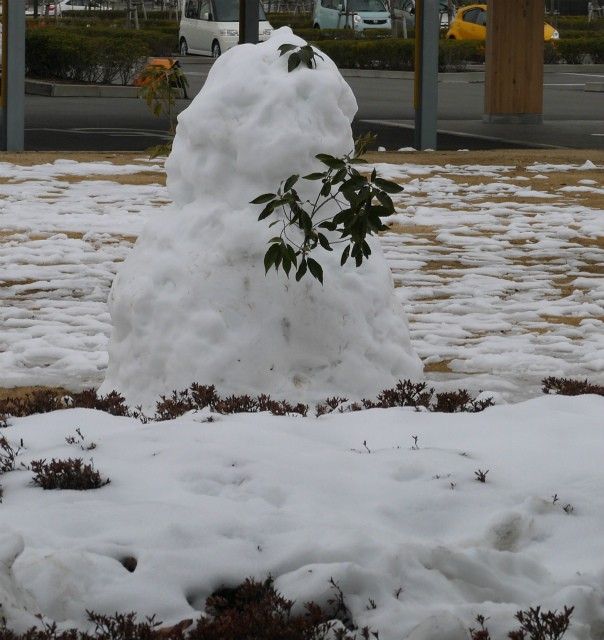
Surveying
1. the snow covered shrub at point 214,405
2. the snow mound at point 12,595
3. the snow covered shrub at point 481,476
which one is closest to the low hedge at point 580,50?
the snow covered shrub at point 214,405

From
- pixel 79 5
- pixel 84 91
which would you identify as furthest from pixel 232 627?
pixel 79 5

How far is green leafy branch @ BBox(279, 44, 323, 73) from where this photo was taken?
527 centimetres

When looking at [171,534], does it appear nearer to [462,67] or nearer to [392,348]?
[392,348]

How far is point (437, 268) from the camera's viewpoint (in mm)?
9492

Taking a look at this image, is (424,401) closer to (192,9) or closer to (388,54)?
(388,54)

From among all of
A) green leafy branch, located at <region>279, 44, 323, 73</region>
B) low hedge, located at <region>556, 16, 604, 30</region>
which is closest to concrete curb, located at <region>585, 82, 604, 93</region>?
low hedge, located at <region>556, 16, 604, 30</region>

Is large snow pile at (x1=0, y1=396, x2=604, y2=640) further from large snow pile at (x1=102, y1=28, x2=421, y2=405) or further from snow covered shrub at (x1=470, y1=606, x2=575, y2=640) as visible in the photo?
large snow pile at (x1=102, y1=28, x2=421, y2=405)

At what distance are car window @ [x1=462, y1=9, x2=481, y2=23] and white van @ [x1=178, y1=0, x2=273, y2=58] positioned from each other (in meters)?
9.01

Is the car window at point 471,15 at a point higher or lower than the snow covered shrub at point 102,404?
higher

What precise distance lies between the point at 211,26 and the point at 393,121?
16.7 metres

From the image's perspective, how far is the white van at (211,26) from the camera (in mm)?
37031

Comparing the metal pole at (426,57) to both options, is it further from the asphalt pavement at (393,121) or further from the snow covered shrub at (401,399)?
the snow covered shrub at (401,399)

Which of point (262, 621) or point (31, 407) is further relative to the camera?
point (31, 407)

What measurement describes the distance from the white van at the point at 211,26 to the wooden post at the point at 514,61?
15334 millimetres
